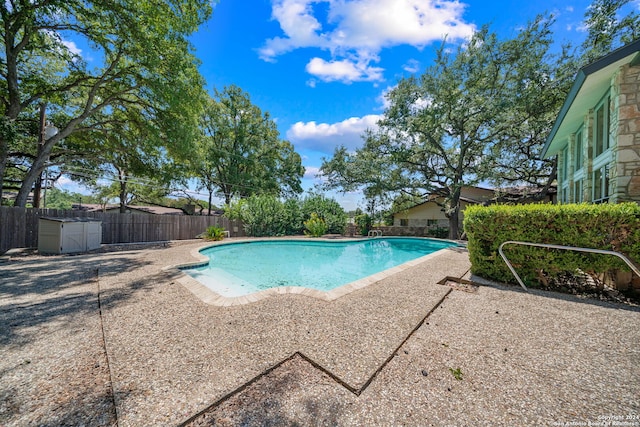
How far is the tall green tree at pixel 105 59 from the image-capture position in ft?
25.8

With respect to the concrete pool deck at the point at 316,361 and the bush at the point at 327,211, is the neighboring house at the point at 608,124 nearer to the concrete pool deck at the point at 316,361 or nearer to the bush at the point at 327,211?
the concrete pool deck at the point at 316,361

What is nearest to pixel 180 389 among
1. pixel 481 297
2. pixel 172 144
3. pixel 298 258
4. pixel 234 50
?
pixel 481 297

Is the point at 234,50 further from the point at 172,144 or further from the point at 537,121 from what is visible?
the point at 537,121

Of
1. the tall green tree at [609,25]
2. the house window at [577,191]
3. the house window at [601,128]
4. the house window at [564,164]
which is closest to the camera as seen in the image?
→ the house window at [601,128]

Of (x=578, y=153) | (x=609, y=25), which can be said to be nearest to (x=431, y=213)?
(x=578, y=153)

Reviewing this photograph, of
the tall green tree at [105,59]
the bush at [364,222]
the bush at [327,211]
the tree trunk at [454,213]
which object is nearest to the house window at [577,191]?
the tree trunk at [454,213]

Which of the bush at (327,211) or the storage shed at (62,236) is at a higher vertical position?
the bush at (327,211)

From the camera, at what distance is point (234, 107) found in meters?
24.3

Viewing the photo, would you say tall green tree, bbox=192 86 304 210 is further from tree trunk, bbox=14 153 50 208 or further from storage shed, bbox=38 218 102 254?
storage shed, bbox=38 218 102 254

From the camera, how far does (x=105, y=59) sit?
9.79 metres

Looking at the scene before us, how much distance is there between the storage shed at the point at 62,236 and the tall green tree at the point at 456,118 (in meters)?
14.2

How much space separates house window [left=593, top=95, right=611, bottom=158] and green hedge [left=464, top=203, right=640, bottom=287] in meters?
3.49

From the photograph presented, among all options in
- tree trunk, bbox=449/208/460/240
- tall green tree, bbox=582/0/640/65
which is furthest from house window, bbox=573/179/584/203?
tall green tree, bbox=582/0/640/65

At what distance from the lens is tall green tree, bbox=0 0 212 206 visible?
25.8 feet
